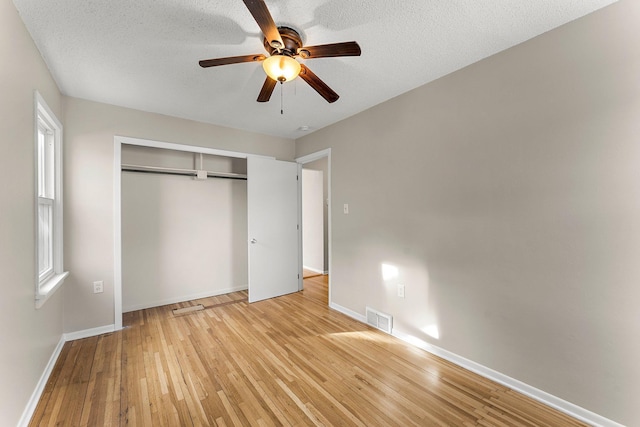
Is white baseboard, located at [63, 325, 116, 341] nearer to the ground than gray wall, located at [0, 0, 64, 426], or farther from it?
nearer to the ground

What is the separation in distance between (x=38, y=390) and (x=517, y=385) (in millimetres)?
3339

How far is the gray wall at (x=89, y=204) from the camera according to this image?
2699 millimetres

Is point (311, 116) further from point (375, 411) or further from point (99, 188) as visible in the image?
point (375, 411)

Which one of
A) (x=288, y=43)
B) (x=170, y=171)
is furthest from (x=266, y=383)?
(x=170, y=171)

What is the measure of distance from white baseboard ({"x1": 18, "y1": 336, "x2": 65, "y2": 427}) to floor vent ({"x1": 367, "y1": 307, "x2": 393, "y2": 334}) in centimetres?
271

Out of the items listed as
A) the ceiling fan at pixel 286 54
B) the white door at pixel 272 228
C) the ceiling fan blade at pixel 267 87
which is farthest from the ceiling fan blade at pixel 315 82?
the white door at pixel 272 228

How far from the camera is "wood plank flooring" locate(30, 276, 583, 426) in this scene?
165 cm

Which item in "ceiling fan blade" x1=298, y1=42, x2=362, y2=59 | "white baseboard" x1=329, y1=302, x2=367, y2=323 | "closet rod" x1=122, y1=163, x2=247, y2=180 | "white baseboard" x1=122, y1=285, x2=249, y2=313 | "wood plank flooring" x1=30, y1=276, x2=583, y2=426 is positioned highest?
"ceiling fan blade" x1=298, y1=42, x2=362, y2=59

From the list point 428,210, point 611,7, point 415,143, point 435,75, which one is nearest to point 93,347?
point 428,210

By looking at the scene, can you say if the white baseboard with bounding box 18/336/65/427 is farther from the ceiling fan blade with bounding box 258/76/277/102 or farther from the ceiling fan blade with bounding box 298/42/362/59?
the ceiling fan blade with bounding box 298/42/362/59

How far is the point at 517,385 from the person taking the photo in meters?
1.89

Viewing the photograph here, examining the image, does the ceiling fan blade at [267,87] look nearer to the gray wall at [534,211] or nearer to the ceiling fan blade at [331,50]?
the ceiling fan blade at [331,50]

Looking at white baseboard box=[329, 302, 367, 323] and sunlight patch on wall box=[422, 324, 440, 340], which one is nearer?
sunlight patch on wall box=[422, 324, 440, 340]

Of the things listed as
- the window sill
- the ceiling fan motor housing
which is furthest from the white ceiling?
the window sill
